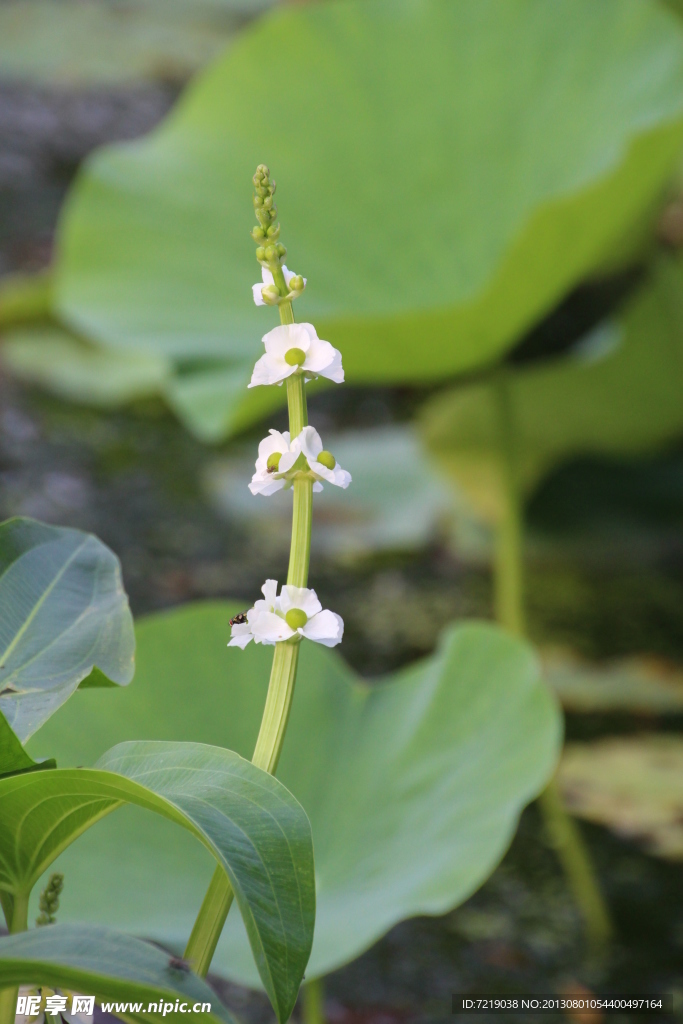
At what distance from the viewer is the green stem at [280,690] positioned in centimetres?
26

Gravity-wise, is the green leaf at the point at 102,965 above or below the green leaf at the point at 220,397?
below

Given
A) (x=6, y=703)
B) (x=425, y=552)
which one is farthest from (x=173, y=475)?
(x=6, y=703)

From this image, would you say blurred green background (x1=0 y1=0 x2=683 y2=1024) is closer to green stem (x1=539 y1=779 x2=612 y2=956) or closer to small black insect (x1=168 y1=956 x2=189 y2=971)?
green stem (x1=539 y1=779 x2=612 y2=956)

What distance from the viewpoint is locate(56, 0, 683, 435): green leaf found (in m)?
1.27

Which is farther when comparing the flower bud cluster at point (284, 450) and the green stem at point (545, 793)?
the green stem at point (545, 793)

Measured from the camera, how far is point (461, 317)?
3.50ft

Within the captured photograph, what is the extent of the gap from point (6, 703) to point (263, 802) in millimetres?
114

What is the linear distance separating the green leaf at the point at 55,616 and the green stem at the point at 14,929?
6cm

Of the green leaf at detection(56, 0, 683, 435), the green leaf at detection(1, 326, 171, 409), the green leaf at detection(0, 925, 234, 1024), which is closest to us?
the green leaf at detection(0, 925, 234, 1024)

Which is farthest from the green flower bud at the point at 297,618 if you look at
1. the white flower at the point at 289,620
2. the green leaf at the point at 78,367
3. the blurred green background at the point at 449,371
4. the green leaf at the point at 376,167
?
the green leaf at the point at 78,367

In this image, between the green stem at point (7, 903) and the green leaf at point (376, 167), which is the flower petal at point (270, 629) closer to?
the green stem at point (7, 903)

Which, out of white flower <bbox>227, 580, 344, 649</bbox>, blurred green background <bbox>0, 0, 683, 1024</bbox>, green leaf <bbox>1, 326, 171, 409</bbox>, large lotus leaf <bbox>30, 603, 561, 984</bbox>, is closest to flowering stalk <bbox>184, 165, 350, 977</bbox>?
white flower <bbox>227, 580, 344, 649</bbox>

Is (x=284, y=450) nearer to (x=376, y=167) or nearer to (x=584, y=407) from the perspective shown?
(x=376, y=167)

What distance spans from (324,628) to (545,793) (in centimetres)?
107
